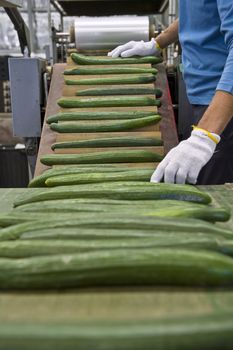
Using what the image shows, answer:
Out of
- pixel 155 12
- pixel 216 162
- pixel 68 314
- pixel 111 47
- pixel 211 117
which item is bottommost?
pixel 216 162

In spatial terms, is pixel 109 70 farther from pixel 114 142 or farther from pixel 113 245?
pixel 113 245

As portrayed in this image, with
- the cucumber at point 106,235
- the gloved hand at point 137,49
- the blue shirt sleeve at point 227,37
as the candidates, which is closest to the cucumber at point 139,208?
the cucumber at point 106,235

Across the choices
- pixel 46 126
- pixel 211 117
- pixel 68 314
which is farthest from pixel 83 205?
pixel 46 126

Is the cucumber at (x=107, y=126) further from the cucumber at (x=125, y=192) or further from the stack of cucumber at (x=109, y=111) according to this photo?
the cucumber at (x=125, y=192)

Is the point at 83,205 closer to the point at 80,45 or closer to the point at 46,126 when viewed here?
the point at 46,126

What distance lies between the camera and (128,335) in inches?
28.9

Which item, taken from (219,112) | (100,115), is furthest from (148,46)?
(219,112)

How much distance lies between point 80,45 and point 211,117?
1918 mm

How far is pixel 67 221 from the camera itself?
113cm

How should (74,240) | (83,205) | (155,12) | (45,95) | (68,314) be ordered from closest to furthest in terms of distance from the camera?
(68,314) → (74,240) → (83,205) → (45,95) → (155,12)

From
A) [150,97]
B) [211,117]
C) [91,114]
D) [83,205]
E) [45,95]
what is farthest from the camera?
[45,95]

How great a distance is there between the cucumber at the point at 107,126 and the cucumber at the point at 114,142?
117mm

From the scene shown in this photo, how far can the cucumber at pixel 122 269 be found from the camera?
919mm

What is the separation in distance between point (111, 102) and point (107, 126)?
0.26 meters
